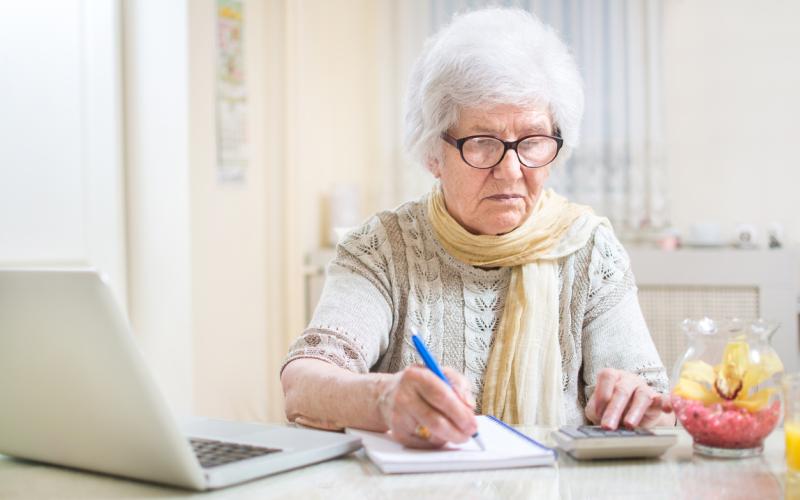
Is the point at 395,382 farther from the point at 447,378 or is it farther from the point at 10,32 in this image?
the point at 10,32

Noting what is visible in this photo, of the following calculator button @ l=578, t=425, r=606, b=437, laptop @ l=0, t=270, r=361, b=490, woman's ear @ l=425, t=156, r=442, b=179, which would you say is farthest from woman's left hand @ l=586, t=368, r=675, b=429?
woman's ear @ l=425, t=156, r=442, b=179

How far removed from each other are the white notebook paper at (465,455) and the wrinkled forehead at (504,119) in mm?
700

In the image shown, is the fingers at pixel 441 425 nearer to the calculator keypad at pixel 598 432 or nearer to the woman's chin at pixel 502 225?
the calculator keypad at pixel 598 432

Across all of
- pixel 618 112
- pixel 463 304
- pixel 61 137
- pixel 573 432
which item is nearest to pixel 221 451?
pixel 573 432

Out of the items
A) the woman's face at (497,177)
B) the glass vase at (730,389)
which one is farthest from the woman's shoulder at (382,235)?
the glass vase at (730,389)

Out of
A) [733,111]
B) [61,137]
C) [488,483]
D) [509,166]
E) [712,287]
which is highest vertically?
[733,111]

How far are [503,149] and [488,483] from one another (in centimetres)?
83

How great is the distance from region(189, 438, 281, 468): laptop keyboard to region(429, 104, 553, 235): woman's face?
2.54 ft

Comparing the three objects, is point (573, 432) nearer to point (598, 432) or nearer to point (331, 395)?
point (598, 432)

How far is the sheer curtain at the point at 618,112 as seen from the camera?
364 cm

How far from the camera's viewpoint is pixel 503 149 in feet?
5.39

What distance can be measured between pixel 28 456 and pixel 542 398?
868mm

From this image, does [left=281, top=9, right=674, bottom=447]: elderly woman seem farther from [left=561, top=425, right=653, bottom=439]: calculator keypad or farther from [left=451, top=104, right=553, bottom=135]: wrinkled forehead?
[left=561, top=425, right=653, bottom=439]: calculator keypad

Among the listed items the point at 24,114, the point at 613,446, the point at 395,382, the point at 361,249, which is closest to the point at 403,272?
the point at 361,249
